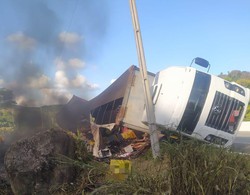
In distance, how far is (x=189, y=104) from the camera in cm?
772

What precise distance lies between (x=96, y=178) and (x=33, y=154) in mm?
1058

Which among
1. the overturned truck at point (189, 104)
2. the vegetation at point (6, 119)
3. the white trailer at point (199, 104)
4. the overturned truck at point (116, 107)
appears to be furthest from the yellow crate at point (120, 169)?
the vegetation at point (6, 119)

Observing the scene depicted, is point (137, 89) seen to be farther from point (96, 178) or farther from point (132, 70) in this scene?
point (96, 178)

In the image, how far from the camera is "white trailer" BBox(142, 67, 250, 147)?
7.73 meters

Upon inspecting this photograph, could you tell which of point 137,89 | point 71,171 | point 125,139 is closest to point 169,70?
point 137,89

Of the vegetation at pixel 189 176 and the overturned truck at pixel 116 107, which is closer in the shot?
the vegetation at pixel 189 176

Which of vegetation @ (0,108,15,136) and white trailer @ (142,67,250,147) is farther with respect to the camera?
vegetation @ (0,108,15,136)

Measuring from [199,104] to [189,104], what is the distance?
0.81 ft

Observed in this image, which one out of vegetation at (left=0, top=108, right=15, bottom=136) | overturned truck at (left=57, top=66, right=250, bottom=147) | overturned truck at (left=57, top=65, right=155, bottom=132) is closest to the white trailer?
overturned truck at (left=57, top=66, right=250, bottom=147)

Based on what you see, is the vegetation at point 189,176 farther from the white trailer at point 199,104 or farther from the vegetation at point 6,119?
the vegetation at point 6,119

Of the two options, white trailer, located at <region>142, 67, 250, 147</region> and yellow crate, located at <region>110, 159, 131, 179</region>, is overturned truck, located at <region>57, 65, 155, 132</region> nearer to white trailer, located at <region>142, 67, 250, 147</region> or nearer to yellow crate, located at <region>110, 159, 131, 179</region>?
white trailer, located at <region>142, 67, 250, 147</region>

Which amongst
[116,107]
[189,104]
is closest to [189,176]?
[189,104]

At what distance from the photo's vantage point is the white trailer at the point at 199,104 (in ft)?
25.3

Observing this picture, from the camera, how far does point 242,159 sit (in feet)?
11.1
